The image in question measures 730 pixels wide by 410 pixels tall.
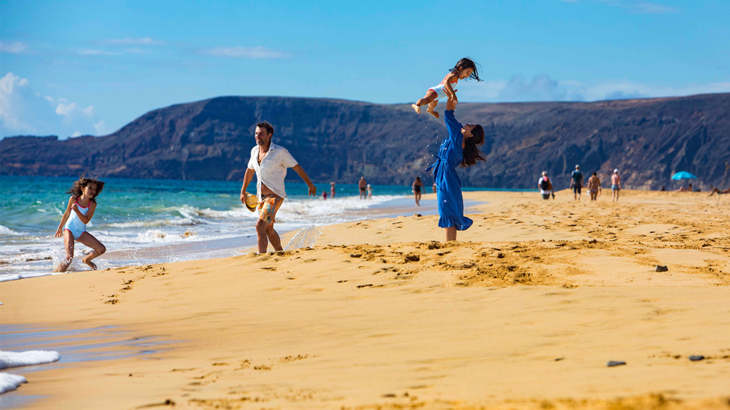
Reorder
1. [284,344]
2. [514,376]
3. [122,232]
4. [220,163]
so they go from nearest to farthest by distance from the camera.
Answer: [514,376]
[284,344]
[122,232]
[220,163]

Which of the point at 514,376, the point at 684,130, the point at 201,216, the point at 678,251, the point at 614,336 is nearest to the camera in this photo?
the point at 514,376

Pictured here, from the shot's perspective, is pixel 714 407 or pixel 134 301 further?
pixel 134 301

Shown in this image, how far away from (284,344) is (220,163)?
633 feet

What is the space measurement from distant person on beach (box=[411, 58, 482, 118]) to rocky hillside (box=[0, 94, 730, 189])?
116441mm

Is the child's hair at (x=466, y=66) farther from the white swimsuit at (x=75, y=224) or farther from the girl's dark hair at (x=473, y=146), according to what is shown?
the white swimsuit at (x=75, y=224)

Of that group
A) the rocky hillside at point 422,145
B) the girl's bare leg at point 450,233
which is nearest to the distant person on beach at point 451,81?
the girl's bare leg at point 450,233

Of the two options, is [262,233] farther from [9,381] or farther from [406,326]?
[9,381]

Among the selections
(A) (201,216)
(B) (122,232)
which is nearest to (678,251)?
(B) (122,232)

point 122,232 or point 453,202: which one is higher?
point 453,202

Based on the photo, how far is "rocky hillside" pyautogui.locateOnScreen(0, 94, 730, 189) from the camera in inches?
5153

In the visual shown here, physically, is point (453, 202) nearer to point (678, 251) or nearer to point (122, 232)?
point (678, 251)

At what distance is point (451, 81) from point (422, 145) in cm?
16637

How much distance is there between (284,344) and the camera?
326 cm

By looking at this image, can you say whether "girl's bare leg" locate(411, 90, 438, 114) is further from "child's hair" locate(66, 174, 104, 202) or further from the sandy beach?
"child's hair" locate(66, 174, 104, 202)
